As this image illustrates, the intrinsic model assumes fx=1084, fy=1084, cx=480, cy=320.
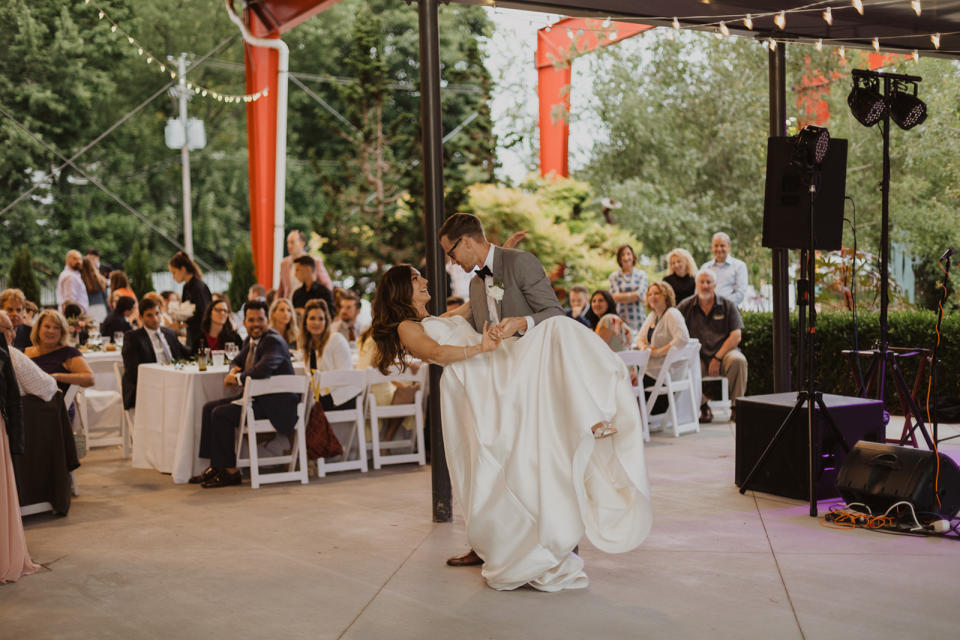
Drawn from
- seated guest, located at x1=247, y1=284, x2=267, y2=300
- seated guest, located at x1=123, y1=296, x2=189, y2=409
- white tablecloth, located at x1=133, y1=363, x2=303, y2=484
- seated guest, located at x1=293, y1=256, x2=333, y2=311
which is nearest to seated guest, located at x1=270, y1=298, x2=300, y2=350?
white tablecloth, located at x1=133, y1=363, x2=303, y2=484

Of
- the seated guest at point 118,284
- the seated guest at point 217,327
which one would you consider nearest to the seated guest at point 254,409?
the seated guest at point 217,327

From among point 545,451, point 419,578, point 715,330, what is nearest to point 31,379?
point 419,578

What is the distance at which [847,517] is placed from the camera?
5.72 m

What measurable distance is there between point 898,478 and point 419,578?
98.9 inches

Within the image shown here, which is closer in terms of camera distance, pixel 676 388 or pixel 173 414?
pixel 173 414

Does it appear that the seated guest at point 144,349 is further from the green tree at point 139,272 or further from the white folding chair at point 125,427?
the green tree at point 139,272

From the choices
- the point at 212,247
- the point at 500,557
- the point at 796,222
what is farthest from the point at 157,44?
the point at 500,557

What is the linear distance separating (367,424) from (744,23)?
12.7ft

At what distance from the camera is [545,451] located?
458cm

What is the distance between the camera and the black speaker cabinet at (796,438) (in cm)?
618

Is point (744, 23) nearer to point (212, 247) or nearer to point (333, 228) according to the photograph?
point (333, 228)

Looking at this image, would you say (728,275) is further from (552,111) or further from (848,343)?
(552,111)

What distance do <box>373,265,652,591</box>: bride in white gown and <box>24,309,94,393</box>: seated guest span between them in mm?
3398

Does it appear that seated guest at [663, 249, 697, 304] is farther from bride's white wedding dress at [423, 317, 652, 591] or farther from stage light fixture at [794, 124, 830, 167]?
bride's white wedding dress at [423, 317, 652, 591]
